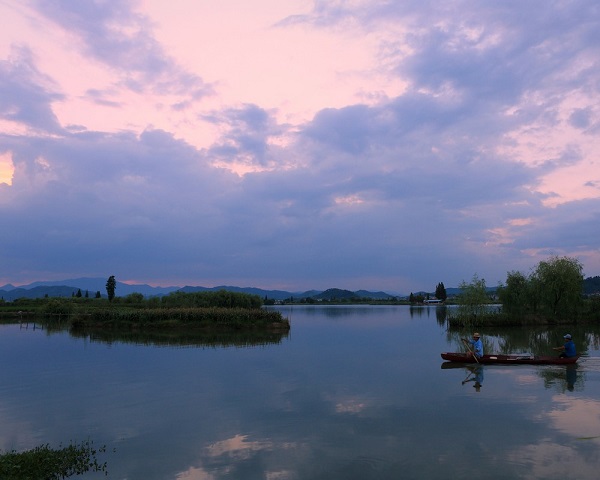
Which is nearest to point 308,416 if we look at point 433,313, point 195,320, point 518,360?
point 518,360

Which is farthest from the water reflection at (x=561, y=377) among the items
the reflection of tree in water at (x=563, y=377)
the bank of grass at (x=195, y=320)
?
the bank of grass at (x=195, y=320)

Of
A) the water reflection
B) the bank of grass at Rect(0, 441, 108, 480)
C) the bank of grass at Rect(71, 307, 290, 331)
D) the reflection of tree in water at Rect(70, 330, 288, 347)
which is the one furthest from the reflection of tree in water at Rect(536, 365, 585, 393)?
the bank of grass at Rect(71, 307, 290, 331)

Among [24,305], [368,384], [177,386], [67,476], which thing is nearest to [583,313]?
[368,384]

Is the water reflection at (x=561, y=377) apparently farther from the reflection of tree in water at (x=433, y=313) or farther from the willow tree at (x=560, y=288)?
the reflection of tree in water at (x=433, y=313)

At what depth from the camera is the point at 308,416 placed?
589 inches

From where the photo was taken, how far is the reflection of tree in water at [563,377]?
19.1 metres

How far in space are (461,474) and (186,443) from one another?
6817mm

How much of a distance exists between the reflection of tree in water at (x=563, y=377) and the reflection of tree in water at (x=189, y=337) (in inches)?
794

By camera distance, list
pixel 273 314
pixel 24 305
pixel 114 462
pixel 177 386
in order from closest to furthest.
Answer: pixel 114 462, pixel 177 386, pixel 273 314, pixel 24 305

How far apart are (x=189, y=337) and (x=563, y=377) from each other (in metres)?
30.0

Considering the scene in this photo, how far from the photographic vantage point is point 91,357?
28.9 m

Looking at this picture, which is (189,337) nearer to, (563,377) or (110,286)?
(563,377)

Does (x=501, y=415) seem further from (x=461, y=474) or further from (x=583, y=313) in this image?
(x=583, y=313)

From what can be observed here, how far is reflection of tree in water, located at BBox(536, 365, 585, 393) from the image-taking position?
752 inches
